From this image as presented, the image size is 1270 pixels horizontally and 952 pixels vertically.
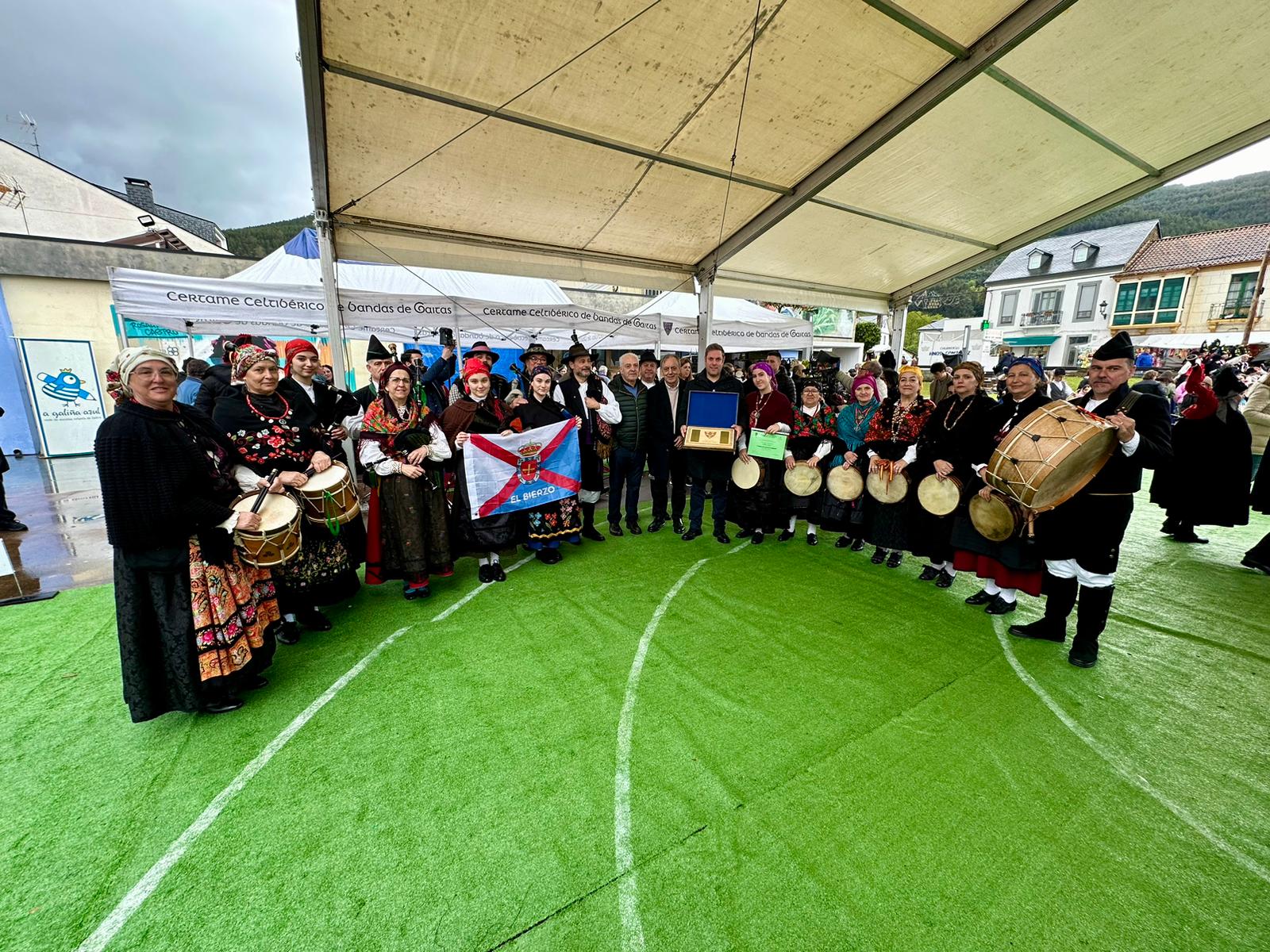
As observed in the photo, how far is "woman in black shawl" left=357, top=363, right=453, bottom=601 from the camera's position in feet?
12.9

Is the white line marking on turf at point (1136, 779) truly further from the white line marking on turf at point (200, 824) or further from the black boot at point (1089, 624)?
the white line marking on turf at point (200, 824)

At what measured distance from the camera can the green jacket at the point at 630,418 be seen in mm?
5555

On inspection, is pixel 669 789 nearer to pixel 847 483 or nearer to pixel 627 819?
pixel 627 819

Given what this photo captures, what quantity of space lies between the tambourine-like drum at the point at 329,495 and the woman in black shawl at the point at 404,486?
1.56ft

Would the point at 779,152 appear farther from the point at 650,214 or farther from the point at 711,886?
the point at 711,886

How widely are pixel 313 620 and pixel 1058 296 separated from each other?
4112 centimetres

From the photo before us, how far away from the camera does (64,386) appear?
1063 centimetres

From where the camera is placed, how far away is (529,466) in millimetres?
4602

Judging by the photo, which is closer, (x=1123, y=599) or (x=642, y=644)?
(x=642, y=644)

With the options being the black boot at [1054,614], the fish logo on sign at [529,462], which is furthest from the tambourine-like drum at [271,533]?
the black boot at [1054,614]

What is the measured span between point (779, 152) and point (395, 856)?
6437 mm

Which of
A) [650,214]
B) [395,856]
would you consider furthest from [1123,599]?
[650,214]

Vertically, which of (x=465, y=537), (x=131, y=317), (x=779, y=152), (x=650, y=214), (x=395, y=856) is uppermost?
(x=779, y=152)

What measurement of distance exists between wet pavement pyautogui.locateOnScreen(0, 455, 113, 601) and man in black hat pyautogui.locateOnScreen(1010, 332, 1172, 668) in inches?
290
